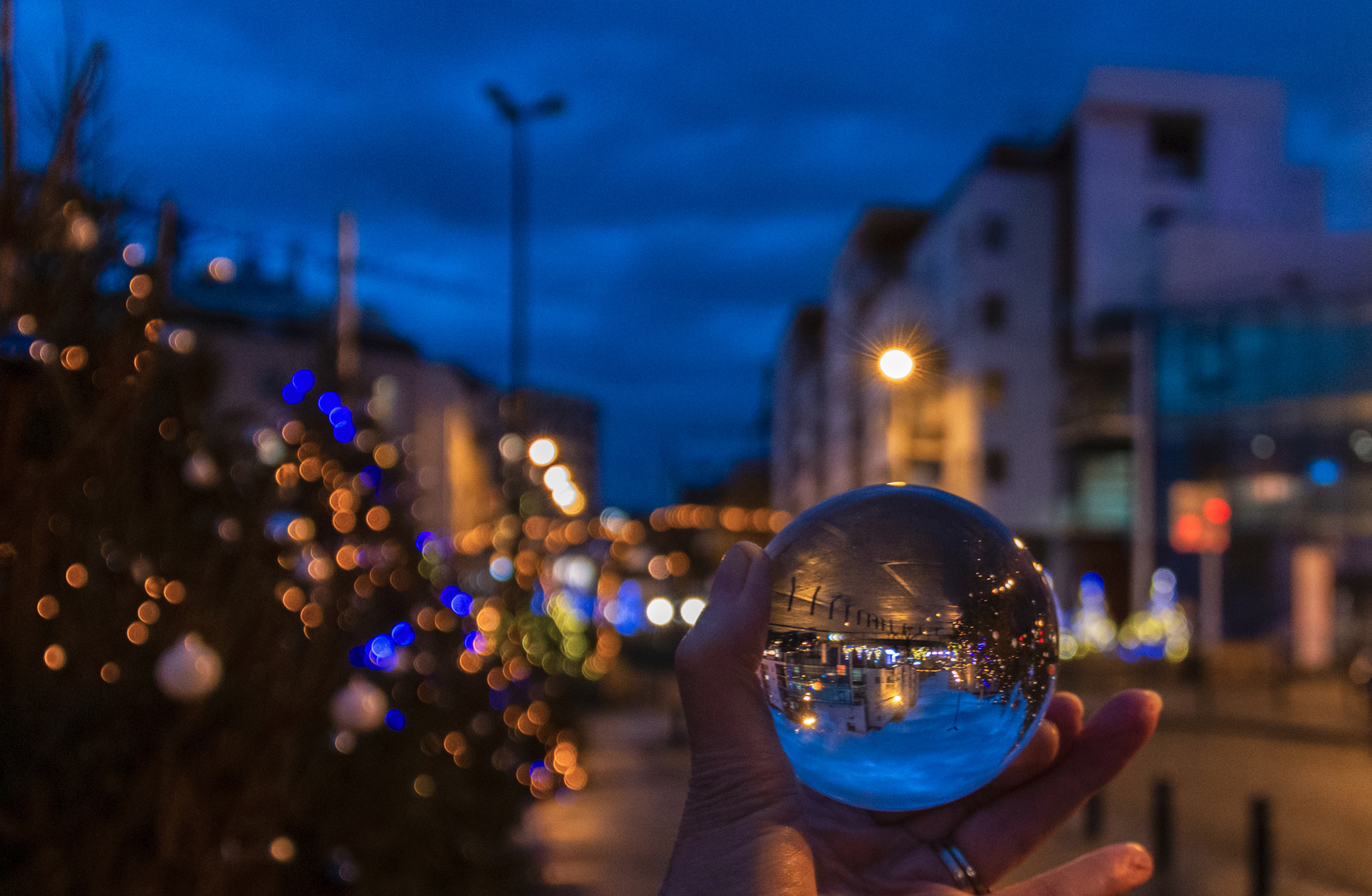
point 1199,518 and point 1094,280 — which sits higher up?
point 1094,280

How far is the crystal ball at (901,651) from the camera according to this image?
1.70 meters

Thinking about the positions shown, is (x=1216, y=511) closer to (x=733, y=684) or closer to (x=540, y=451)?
(x=540, y=451)

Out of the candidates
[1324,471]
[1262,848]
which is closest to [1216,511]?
[1324,471]

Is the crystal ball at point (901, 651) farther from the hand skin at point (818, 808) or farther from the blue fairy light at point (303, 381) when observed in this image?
the blue fairy light at point (303, 381)

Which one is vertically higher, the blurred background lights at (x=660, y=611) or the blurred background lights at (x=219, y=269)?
the blurred background lights at (x=219, y=269)

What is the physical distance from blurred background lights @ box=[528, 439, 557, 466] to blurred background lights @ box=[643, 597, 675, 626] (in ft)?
76.3

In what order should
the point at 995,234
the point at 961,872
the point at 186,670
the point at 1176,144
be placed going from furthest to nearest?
1. the point at 995,234
2. the point at 1176,144
3. the point at 186,670
4. the point at 961,872

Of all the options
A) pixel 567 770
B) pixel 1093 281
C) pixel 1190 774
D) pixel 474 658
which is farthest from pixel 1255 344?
pixel 474 658

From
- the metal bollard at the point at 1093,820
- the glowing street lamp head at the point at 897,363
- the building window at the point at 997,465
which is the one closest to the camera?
the glowing street lamp head at the point at 897,363

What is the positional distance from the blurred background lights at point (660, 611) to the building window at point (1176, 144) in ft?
71.9

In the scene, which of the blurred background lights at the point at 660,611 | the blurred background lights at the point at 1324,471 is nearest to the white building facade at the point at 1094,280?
the blurred background lights at the point at 1324,471

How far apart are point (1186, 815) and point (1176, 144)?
95.8 feet

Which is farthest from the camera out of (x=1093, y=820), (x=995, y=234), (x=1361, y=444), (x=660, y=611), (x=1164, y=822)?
(x=660, y=611)

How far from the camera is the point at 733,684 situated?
5.85ft
